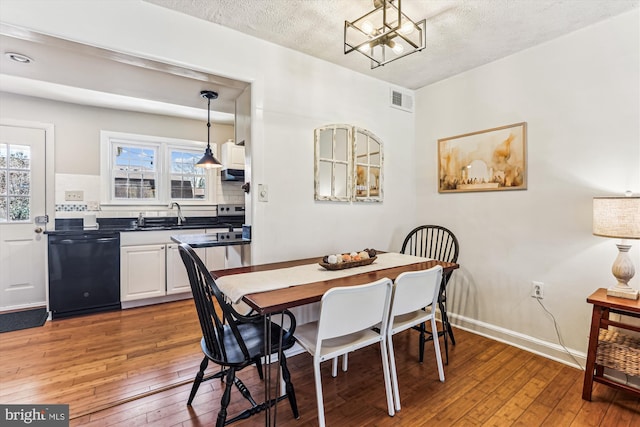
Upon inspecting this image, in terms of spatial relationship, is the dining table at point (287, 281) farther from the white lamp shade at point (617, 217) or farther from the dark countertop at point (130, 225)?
the dark countertop at point (130, 225)

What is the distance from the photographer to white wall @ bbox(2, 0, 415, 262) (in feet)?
5.77

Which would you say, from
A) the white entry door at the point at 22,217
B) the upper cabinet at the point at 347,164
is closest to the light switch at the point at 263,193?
the upper cabinet at the point at 347,164

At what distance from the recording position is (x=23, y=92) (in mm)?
3340

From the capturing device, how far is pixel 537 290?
7.89 feet

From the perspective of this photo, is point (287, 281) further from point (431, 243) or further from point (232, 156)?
point (232, 156)

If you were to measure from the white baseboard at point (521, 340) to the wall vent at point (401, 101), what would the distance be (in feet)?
7.24

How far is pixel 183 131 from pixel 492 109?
154 inches

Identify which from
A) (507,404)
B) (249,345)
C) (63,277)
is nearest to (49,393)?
(249,345)

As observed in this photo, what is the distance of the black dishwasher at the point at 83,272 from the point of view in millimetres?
3057

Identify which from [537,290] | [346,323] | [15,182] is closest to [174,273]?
[15,182]

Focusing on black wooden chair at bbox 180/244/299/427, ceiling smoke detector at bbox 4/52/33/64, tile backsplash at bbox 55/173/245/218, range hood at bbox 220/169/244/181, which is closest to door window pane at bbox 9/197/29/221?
tile backsplash at bbox 55/173/245/218

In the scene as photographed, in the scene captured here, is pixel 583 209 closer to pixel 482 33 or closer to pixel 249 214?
pixel 482 33

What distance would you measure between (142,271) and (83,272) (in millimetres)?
541

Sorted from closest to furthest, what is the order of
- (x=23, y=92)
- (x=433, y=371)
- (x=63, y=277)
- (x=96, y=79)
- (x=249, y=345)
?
(x=249, y=345)
(x=433, y=371)
(x=96, y=79)
(x=63, y=277)
(x=23, y=92)
